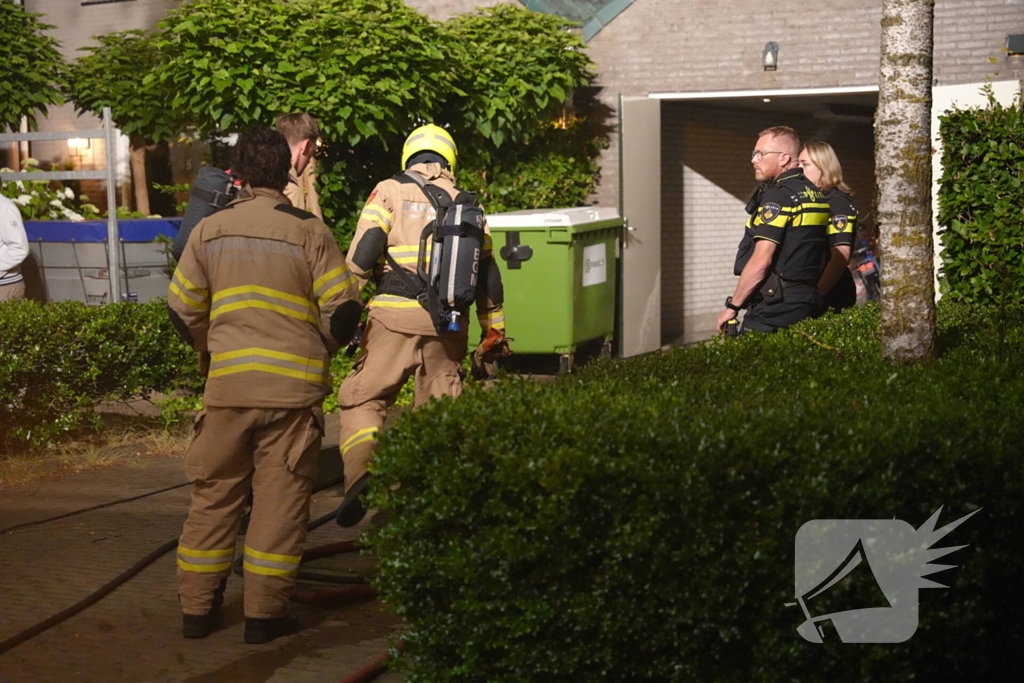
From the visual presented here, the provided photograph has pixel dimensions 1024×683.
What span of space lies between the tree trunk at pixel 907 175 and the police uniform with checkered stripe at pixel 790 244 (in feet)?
4.85

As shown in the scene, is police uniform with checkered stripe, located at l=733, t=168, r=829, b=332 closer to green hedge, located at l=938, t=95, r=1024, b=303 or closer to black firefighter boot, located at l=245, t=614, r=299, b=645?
green hedge, located at l=938, t=95, r=1024, b=303

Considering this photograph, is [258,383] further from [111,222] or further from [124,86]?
[124,86]

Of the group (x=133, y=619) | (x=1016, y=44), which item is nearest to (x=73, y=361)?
(x=133, y=619)

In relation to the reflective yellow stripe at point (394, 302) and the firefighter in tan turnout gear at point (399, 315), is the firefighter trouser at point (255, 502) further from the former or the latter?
the reflective yellow stripe at point (394, 302)

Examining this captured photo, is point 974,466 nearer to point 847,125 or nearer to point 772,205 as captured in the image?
point 772,205

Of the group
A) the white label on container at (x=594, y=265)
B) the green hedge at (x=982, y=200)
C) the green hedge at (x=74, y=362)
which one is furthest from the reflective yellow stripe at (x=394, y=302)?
the white label on container at (x=594, y=265)

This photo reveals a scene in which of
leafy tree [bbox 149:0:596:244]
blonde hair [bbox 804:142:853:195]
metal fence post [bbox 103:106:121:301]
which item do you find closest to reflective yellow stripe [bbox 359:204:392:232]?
blonde hair [bbox 804:142:853:195]

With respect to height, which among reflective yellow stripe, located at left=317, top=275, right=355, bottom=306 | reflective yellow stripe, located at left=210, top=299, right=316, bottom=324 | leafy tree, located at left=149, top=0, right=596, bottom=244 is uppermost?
leafy tree, located at left=149, top=0, right=596, bottom=244

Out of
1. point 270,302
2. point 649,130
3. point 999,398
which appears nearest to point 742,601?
point 999,398

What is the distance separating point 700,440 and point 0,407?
534 cm

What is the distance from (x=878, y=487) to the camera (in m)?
3.10

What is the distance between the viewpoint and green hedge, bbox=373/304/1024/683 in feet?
10.1

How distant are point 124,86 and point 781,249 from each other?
9.27 meters

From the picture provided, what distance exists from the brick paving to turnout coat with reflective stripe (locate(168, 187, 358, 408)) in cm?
92
